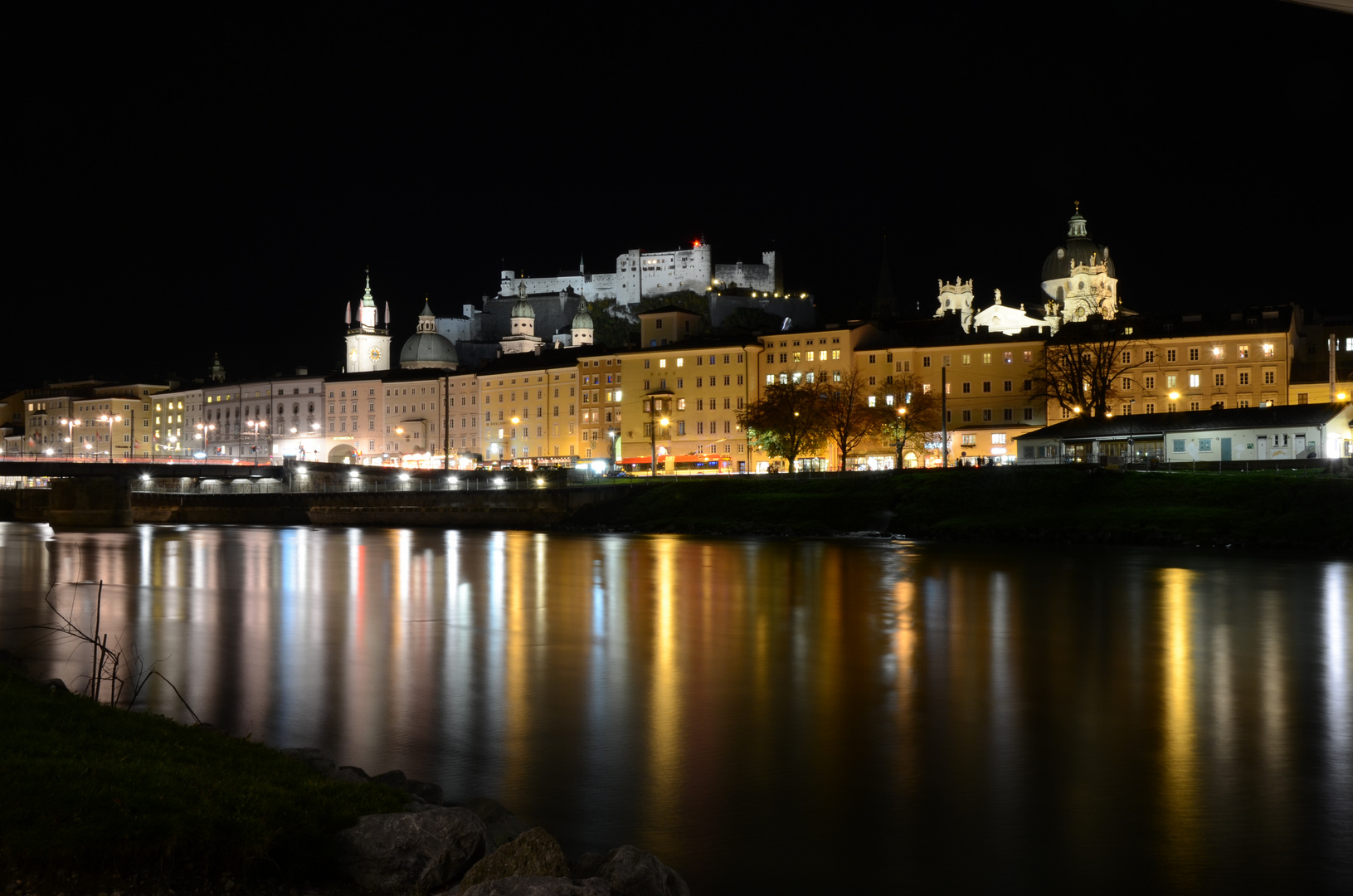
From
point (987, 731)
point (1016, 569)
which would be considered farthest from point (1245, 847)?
point (1016, 569)

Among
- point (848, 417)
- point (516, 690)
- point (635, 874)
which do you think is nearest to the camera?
point (635, 874)

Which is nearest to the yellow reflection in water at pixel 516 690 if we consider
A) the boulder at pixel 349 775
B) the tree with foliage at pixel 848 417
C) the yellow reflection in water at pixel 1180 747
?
the boulder at pixel 349 775

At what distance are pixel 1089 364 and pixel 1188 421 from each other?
11849mm

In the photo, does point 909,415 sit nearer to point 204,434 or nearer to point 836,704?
point 836,704

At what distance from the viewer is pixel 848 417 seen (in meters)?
72.3

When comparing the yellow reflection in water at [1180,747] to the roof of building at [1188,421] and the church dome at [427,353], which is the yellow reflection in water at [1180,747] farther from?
the church dome at [427,353]

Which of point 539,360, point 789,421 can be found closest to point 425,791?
point 789,421

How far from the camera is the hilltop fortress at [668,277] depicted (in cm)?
14588

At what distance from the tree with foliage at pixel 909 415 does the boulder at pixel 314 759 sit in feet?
201

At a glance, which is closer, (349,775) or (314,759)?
(349,775)

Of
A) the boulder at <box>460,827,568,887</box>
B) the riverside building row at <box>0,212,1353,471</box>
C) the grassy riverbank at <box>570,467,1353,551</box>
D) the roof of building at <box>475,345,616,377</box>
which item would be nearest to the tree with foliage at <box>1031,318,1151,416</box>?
the riverside building row at <box>0,212,1353,471</box>

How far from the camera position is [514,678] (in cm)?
1816

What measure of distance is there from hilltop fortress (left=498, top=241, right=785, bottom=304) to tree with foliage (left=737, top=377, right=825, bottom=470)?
→ 65.9 meters

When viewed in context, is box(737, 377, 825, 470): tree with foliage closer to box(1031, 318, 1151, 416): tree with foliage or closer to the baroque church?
box(1031, 318, 1151, 416): tree with foliage
